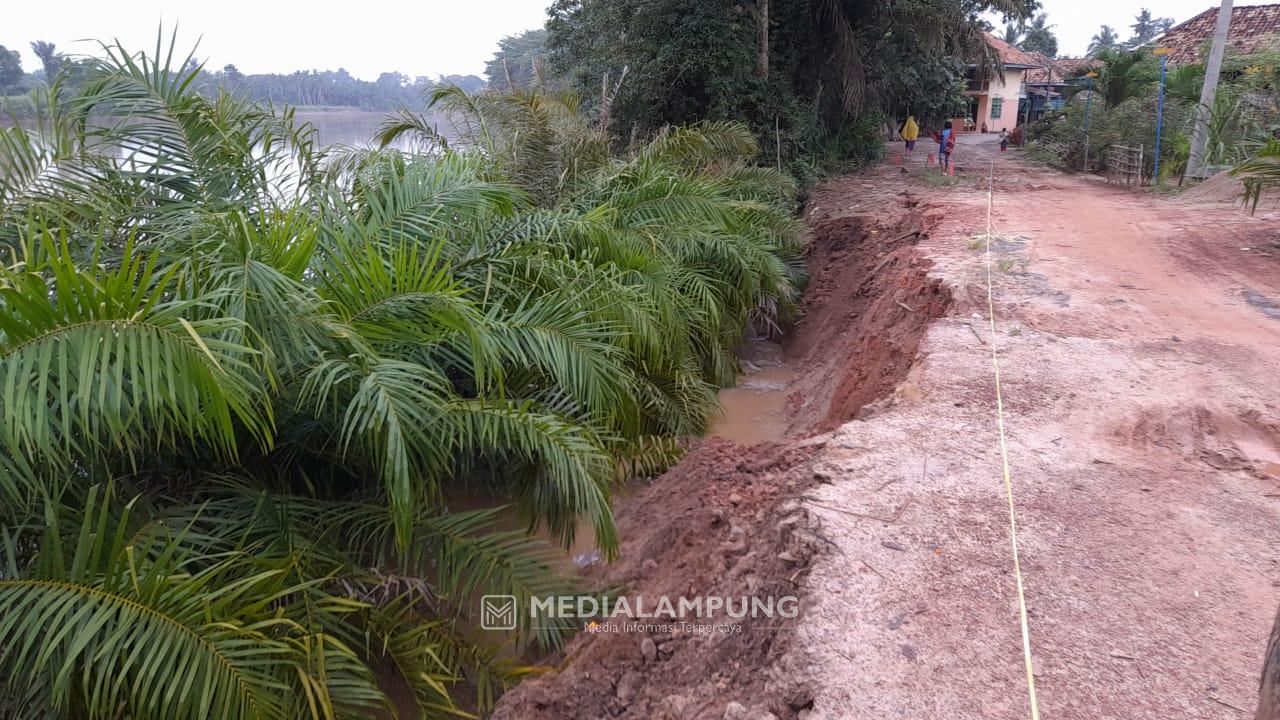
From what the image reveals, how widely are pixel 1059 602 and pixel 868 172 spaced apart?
14202mm

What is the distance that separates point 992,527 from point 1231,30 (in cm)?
2085

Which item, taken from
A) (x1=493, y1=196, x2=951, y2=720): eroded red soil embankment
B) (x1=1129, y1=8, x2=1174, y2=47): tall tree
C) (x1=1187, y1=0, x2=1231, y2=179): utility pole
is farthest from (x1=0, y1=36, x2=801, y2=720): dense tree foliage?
(x1=1129, y1=8, x2=1174, y2=47): tall tree

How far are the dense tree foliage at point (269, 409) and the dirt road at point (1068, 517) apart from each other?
117cm

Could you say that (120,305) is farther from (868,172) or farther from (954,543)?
(868,172)

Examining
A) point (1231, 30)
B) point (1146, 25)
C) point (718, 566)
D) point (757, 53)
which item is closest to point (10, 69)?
point (757, 53)

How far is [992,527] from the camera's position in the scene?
302cm

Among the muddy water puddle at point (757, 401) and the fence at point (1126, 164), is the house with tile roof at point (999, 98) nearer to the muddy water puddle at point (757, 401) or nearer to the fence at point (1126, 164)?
the fence at point (1126, 164)

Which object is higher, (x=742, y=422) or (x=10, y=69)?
(x=10, y=69)

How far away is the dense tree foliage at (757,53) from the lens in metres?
12.2

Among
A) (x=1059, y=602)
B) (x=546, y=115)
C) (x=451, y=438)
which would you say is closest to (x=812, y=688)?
(x=1059, y=602)

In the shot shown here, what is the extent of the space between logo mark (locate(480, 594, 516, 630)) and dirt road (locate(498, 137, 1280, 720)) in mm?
273

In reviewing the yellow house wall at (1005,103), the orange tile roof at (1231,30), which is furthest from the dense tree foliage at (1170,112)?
the yellow house wall at (1005,103)

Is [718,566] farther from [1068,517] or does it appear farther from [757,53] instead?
[757,53]

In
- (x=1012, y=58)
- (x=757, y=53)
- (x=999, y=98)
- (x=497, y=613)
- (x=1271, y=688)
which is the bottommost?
(x=497, y=613)
